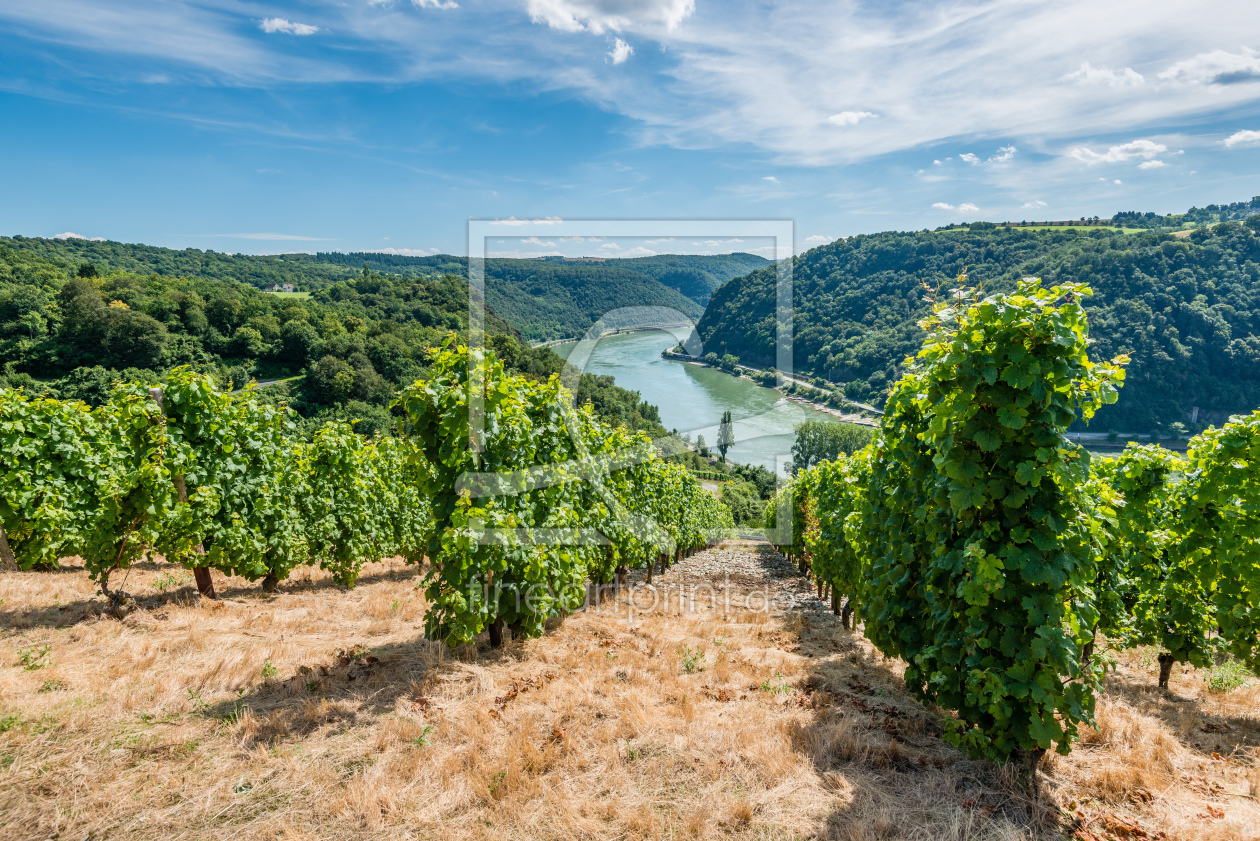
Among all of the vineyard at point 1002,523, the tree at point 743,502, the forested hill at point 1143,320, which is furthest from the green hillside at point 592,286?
the forested hill at point 1143,320

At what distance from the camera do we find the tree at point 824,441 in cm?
6518

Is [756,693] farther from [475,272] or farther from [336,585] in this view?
[336,585]

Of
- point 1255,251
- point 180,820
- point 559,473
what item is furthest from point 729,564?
point 1255,251

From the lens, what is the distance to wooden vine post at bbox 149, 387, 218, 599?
323 inches

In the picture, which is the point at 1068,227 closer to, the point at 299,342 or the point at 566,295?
the point at 566,295

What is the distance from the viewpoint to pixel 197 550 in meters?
8.88

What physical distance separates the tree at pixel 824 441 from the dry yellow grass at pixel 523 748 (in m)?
57.8

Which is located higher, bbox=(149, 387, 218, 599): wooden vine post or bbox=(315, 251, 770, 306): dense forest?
bbox=(315, 251, 770, 306): dense forest

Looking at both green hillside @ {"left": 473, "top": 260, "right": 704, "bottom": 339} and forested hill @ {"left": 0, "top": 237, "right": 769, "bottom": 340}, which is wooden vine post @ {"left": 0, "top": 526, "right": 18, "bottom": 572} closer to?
forested hill @ {"left": 0, "top": 237, "right": 769, "bottom": 340}

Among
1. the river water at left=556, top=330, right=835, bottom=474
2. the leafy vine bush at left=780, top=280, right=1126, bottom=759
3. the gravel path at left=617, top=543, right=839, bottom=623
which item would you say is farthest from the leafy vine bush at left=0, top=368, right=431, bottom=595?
the gravel path at left=617, top=543, right=839, bottom=623

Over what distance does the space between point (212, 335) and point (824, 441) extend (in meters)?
75.3

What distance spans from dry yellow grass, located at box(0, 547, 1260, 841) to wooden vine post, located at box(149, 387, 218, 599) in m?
1.65

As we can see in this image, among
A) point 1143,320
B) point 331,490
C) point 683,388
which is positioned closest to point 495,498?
point 331,490

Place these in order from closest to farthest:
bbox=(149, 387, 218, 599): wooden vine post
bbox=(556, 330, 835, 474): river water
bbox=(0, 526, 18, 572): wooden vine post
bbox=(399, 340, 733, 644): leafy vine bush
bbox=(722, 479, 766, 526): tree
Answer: bbox=(399, 340, 733, 644): leafy vine bush
bbox=(149, 387, 218, 599): wooden vine post
bbox=(0, 526, 18, 572): wooden vine post
bbox=(556, 330, 835, 474): river water
bbox=(722, 479, 766, 526): tree
